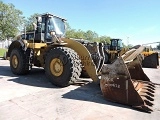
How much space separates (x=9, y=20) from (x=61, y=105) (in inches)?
1551

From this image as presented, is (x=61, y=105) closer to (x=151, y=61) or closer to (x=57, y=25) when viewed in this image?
(x=57, y=25)

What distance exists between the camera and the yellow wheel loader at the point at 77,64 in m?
4.21

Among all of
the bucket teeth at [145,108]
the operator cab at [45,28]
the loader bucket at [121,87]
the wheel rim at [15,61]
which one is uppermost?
the operator cab at [45,28]

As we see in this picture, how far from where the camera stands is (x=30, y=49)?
283 inches

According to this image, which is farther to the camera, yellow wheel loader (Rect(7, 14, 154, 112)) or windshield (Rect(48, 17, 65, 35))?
windshield (Rect(48, 17, 65, 35))

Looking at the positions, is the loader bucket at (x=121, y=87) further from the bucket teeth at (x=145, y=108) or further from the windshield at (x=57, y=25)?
the windshield at (x=57, y=25)

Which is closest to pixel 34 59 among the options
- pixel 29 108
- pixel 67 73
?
pixel 67 73

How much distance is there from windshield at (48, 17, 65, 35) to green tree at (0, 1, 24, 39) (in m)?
32.2

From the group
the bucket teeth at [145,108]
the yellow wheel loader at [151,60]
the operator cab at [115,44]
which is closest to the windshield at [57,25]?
the bucket teeth at [145,108]

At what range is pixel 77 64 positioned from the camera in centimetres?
538

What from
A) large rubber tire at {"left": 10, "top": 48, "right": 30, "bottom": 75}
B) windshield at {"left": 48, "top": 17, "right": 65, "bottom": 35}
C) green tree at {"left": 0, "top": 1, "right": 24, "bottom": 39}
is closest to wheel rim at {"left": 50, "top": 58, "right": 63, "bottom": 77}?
large rubber tire at {"left": 10, "top": 48, "right": 30, "bottom": 75}

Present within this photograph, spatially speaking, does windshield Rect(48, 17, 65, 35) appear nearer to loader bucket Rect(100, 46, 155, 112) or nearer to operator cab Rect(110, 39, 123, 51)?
loader bucket Rect(100, 46, 155, 112)

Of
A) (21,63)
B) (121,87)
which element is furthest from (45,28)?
(121,87)

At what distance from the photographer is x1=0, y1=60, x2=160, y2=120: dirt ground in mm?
3500
